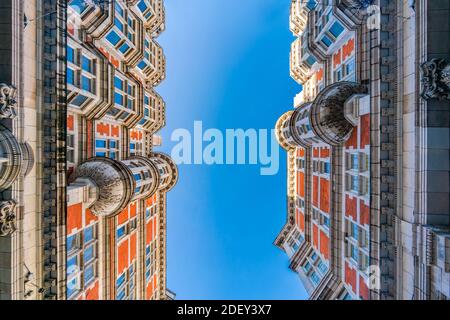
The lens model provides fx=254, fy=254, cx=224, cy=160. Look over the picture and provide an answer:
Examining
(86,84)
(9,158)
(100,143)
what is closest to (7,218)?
(9,158)

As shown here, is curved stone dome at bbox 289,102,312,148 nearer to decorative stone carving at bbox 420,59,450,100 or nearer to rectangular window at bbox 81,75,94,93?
decorative stone carving at bbox 420,59,450,100

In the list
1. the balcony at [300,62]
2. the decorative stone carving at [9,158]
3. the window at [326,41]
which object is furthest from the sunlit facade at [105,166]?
the balcony at [300,62]

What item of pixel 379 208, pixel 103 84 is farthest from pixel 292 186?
pixel 103 84

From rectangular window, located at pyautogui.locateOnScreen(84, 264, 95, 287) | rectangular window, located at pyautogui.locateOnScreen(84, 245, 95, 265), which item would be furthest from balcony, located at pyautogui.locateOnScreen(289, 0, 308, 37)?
rectangular window, located at pyautogui.locateOnScreen(84, 264, 95, 287)

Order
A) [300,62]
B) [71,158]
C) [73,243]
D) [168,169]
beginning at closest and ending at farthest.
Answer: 1. [73,243]
2. [71,158]
3. [300,62]
4. [168,169]

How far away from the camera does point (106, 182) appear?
20438 mm

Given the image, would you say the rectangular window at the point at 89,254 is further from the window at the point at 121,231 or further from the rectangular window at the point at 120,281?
the rectangular window at the point at 120,281

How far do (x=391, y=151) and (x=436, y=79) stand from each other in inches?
159

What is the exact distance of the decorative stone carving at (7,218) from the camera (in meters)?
12.4

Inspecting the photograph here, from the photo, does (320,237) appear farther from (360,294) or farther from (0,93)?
(0,93)

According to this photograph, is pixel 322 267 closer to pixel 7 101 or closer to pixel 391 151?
pixel 391 151

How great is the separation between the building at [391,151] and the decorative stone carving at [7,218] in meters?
19.4

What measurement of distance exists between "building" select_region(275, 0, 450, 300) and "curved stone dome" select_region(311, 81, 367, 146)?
8 centimetres

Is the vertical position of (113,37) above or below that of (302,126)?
above
